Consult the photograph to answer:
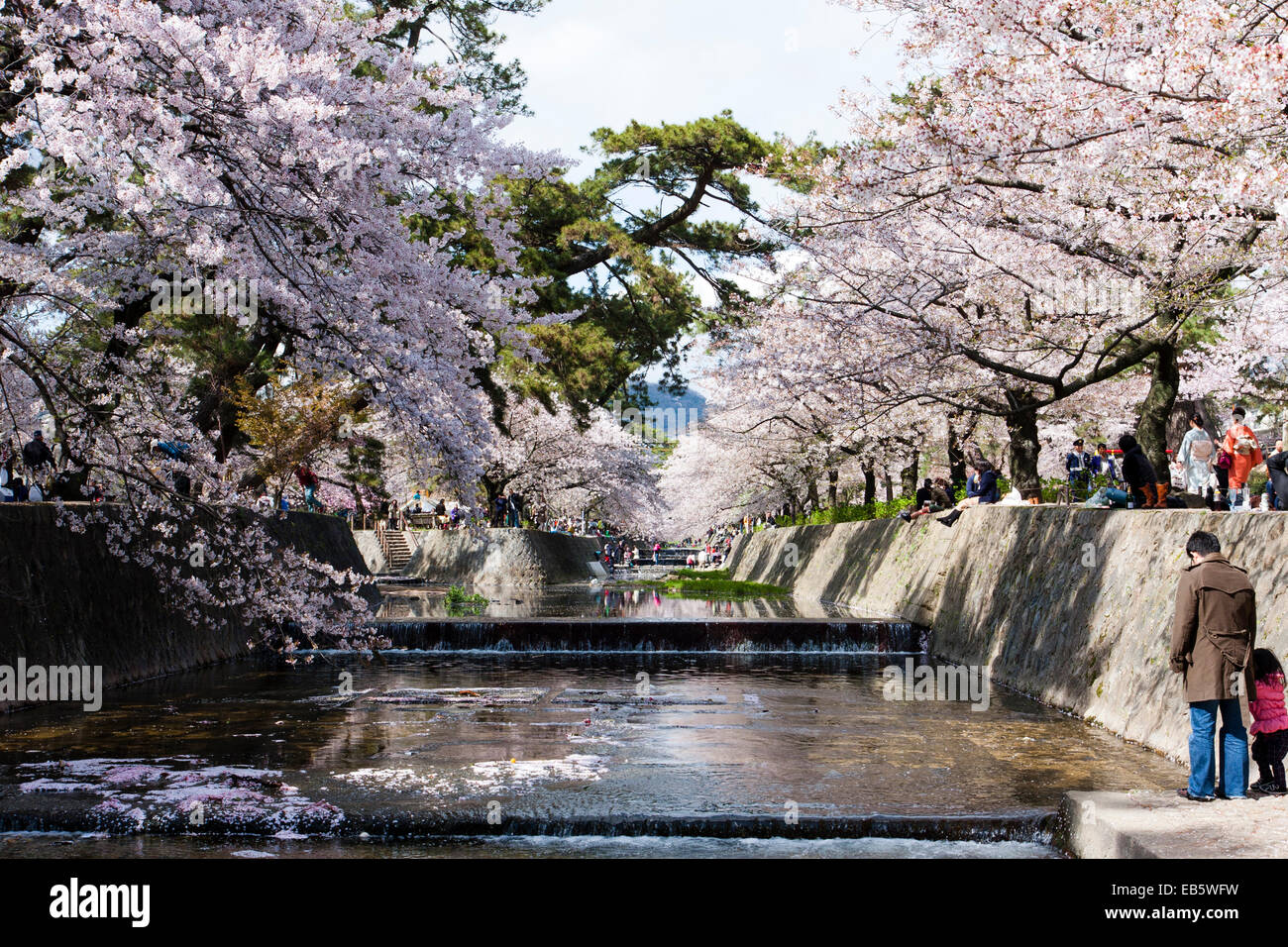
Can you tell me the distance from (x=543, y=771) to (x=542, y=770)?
41 mm

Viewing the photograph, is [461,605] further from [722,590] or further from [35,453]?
[35,453]

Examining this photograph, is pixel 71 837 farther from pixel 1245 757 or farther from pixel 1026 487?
pixel 1026 487

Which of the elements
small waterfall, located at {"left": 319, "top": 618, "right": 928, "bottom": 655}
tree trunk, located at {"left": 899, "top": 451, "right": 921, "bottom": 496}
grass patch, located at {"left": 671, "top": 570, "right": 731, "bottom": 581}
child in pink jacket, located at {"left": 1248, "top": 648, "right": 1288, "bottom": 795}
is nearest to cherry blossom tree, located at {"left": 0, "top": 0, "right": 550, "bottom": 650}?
small waterfall, located at {"left": 319, "top": 618, "right": 928, "bottom": 655}

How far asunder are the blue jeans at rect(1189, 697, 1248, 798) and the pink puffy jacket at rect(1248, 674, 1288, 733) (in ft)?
0.43

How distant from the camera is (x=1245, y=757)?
7020 millimetres

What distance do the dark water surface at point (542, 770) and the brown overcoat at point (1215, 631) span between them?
146 cm

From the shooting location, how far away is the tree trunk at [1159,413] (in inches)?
592

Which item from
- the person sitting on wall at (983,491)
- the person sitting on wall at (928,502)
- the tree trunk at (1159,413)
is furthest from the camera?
the person sitting on wall at (928,502)

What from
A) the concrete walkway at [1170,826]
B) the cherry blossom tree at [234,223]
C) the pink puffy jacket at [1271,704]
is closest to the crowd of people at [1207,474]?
the pink puffy jacket at [1271,704]

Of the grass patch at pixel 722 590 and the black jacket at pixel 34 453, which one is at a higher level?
the black jacket at pixel 34 453

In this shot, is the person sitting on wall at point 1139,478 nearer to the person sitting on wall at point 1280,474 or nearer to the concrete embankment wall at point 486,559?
the person sitting on wall at point 1280,474

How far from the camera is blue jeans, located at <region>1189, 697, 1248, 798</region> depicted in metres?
6.96

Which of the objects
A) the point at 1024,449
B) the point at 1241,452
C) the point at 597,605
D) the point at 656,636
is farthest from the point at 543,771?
the point at 597,605
